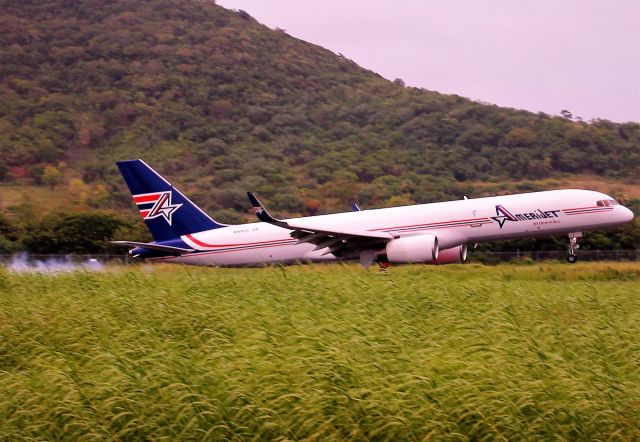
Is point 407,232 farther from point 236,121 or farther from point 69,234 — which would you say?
point 236,121

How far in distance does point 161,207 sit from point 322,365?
22.0m

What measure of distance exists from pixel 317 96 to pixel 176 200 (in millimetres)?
77979

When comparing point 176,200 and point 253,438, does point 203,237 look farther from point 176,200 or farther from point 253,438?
point 253,438

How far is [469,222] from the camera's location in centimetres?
3231

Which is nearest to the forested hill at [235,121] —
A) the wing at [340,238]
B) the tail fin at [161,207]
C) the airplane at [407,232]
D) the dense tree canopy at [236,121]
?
the dense tree canopy at [236,121]

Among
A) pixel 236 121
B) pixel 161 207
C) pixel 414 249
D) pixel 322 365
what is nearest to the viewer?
pixel 322 365

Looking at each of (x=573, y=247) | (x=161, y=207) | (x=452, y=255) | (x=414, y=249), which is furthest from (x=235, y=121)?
(x=414, y=249)

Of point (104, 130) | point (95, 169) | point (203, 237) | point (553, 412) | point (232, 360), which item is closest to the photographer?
point (553, 412)

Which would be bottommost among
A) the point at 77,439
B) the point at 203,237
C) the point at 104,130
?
the point at 77,439

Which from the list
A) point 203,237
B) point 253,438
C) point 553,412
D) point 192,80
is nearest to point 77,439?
point 253,438

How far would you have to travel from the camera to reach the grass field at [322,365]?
12.8 m

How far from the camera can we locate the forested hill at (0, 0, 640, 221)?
84.6m

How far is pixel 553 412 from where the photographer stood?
12742mm

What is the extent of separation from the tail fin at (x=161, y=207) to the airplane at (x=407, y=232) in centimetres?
47
